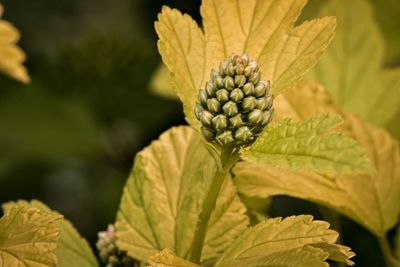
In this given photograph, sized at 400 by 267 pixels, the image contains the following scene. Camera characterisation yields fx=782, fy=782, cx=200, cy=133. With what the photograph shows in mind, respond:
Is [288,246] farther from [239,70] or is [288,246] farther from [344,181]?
[344,181]

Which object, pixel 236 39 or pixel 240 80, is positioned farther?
pixel 236 39

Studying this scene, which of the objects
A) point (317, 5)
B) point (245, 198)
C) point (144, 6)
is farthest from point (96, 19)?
point (245, 198)

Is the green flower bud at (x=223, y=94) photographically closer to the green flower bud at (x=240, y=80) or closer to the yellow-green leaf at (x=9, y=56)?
the green flower bud at (x=240, y=80)

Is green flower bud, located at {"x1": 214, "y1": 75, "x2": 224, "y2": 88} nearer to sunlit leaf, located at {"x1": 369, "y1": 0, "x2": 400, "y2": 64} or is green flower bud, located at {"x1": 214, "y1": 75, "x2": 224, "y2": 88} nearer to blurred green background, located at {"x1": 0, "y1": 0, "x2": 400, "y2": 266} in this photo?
sunlit leaf, located at {"x1": 369, "y1": 0, "x2": 400, "y2": 64}

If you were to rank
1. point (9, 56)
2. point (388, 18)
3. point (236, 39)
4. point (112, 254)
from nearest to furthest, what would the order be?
point (236, 39) → point (112, 254) → point (9, 56) → point (388, 18)

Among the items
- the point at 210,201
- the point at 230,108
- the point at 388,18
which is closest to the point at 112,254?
the point at 210,201

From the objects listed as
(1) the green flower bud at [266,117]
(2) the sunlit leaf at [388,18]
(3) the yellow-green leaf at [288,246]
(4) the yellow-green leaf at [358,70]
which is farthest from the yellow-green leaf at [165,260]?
(2) the sunlit leaf at [388,18]

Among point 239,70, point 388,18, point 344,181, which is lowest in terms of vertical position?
point 344,181
